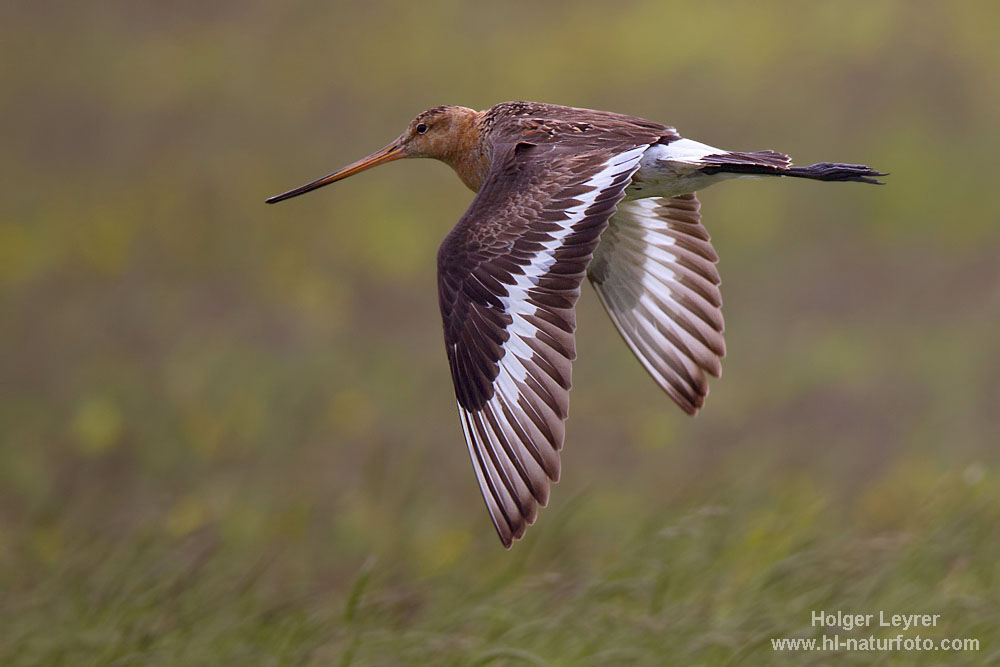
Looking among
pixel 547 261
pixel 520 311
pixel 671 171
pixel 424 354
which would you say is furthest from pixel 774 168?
pixel 424 354

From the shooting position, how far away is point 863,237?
12836 mm

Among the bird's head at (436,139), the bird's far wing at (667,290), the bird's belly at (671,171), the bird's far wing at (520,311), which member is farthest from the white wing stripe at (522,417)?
the bird's far wing at (667,290)

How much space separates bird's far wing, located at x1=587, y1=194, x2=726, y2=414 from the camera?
259 inches

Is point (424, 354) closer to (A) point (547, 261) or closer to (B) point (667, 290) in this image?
(B) point (667, 290)

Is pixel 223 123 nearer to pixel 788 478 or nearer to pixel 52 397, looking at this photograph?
pixel 52 397

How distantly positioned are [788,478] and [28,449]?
17.3 feet

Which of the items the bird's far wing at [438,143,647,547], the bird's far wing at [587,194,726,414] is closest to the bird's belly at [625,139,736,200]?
the bird's far wing at [438,143,647,547]

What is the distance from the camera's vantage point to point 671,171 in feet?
19.0

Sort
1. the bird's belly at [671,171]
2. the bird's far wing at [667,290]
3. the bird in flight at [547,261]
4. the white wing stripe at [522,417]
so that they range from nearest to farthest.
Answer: the white wing stripe at [522,417], the bird in flight at [547,261], the bird's belly at [671,171], the bird's far wing at [667,290]

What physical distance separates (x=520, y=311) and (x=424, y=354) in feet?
19.7

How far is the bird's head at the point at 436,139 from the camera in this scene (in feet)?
21.0

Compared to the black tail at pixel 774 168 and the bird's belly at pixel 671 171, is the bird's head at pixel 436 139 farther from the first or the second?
the black tail at pixel 774 168

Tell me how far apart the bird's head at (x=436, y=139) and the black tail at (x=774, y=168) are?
3.94ft

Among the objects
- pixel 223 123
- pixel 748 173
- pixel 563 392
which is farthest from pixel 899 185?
pixel 563 392
